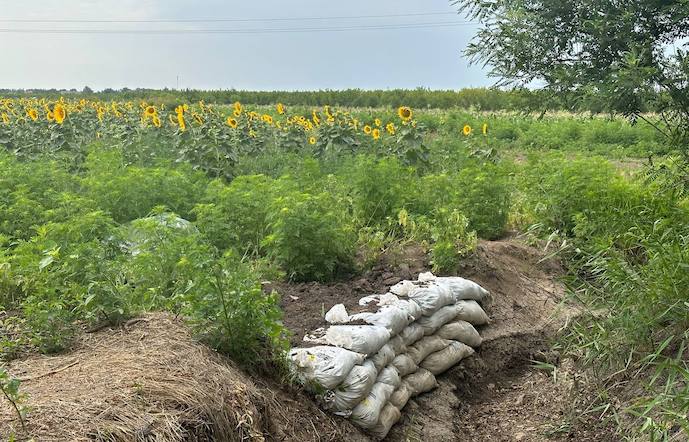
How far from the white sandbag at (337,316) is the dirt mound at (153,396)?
0.68 metres

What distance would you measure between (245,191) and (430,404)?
7.00 feet

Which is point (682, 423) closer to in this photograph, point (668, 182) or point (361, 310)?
point (668, 182)

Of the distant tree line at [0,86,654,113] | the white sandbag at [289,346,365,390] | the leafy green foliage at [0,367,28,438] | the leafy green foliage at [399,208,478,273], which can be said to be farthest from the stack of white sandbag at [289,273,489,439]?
the distant tree line at [0,86,654,113]

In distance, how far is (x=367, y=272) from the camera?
5.53 meters

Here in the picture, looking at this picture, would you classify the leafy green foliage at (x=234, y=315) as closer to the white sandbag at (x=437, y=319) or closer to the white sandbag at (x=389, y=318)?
the white sandbag at (x=389, y=318)

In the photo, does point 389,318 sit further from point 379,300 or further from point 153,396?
point 153,396

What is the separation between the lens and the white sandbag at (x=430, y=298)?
504 centimetres

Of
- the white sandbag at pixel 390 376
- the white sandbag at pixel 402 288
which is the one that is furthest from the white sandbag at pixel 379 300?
the white sandbag at pixel 390 376

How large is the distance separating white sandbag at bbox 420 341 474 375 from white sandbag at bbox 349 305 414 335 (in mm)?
390

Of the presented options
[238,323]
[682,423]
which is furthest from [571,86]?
[238,323]

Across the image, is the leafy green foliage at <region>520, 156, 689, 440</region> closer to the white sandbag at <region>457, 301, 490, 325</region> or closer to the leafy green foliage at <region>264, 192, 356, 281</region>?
the white sandbag at <region>457, 301, 490, 325</region>

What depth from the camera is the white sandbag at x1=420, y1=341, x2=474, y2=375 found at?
16.4 feet

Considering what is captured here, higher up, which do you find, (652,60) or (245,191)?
(652,60)

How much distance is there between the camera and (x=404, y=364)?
182 inches
